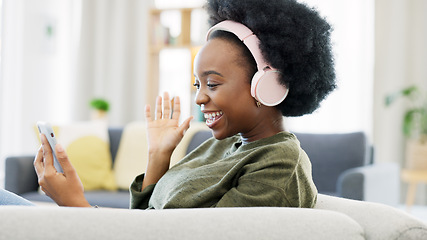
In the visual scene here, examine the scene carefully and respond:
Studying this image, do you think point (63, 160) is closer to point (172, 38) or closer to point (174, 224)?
point (174, 224)

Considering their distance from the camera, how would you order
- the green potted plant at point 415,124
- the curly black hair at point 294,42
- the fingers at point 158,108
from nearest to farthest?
the curly black hair at point 294,42, the fingers at point 158,108, the green potted plant at point 415,124

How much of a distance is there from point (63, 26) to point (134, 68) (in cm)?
95

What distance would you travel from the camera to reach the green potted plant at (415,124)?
3965mm

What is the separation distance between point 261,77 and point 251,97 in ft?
0.19

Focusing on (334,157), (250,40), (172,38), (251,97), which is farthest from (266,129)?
(172,38)

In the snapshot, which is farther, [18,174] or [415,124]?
[415,124]

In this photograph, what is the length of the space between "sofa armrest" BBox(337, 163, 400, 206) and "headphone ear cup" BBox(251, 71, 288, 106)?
54.8 inches

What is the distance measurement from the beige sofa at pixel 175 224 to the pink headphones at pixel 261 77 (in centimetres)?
33

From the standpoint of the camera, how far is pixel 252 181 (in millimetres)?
777

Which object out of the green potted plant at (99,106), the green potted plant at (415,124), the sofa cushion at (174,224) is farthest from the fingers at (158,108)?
the green potted plant at (415,124)

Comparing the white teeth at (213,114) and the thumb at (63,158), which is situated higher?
the white teeth at (213,114)

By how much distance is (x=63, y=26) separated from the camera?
5156mm

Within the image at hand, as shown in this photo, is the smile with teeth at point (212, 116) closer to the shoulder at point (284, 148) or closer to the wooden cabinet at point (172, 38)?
the shoulder at point (284, 148)

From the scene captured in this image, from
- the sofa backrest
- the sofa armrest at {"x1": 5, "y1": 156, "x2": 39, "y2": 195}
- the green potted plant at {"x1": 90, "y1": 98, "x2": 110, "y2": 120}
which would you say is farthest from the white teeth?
the green potted plant at {"x1": 90, "y1": 98, "x2": 110, "y2": 120}
